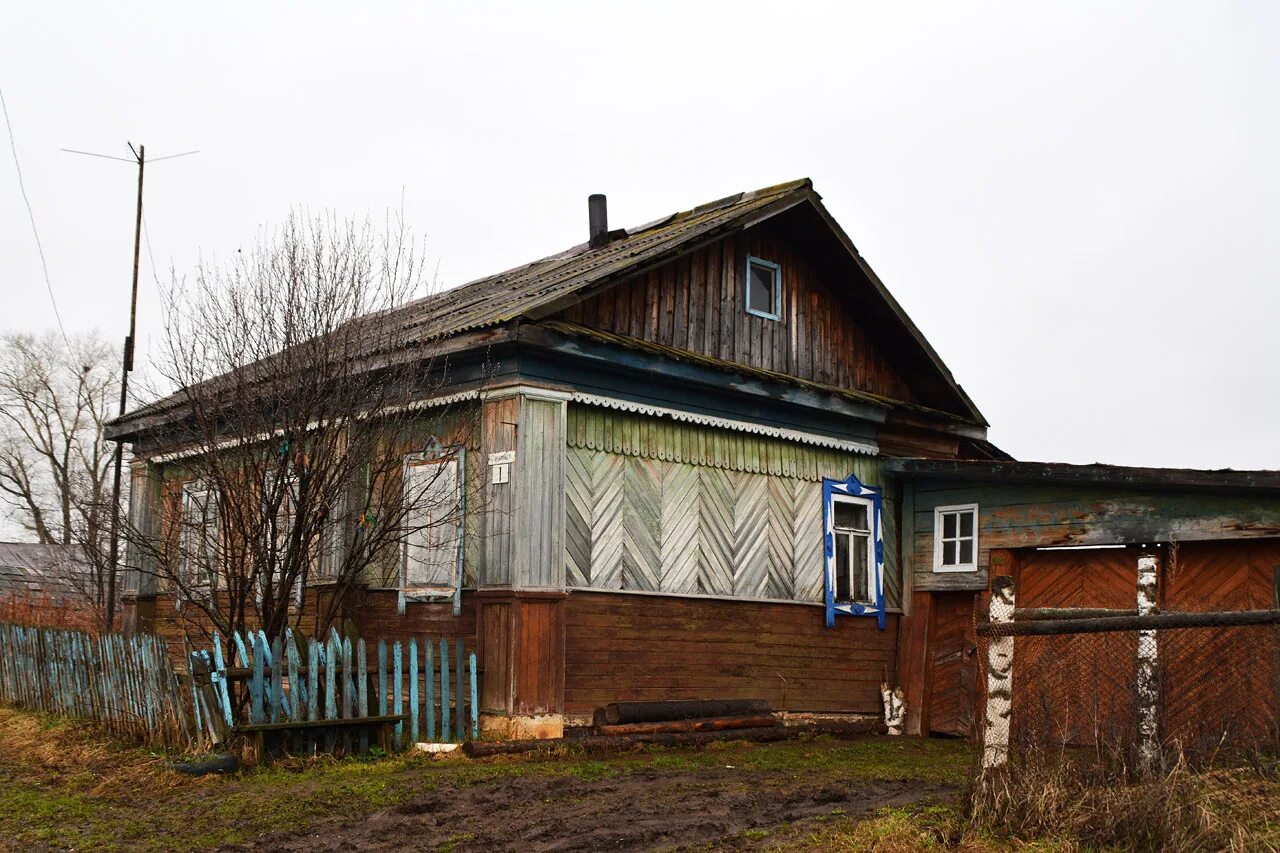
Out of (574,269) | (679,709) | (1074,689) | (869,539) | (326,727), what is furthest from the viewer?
(869,539)

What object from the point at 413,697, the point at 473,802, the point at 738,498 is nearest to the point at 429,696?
the point at 413,697

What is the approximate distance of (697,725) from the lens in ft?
43.5

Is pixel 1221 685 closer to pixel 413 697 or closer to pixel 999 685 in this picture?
pixel 999 685

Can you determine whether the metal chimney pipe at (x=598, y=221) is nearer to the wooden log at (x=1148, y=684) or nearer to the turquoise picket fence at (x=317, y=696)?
the turquoise picket fence at (x=317, y=696)

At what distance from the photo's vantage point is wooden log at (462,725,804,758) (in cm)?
1157

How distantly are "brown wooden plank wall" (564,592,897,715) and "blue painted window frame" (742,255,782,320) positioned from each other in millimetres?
3505

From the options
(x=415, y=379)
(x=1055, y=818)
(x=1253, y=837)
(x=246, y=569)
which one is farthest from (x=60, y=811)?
(x=1253, y=837)

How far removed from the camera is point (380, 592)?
14.3m

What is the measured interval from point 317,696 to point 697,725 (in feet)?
13.2

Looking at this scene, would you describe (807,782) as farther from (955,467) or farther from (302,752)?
(955,467)

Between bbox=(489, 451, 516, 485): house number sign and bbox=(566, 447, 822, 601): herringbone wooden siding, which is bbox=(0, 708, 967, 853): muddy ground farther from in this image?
bbox=(489, 451, 516, 485): house number sign

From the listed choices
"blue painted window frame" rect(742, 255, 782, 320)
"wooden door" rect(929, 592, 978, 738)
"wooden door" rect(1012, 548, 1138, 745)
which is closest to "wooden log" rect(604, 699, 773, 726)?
"wooden door" rect(929, 592, 978, 738)

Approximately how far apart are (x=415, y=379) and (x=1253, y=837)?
28.5 ft

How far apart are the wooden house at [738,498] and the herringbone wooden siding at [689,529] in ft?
0.10
